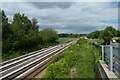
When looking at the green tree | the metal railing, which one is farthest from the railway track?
the green tree

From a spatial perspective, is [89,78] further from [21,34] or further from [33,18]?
[33,18]

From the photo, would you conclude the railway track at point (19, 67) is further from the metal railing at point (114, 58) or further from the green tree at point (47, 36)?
the green tree at point (47, 36)

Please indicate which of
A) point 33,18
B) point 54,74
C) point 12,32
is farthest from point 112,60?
point 33,18

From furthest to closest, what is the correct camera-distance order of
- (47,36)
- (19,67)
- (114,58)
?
1. (47,36)
2. (19,67)
3. (114,58)

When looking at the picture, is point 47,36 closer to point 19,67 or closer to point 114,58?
point 19,67

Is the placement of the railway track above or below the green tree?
below

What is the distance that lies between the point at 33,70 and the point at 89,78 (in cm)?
1159

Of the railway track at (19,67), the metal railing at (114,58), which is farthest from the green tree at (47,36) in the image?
the metal railing at (114,58)

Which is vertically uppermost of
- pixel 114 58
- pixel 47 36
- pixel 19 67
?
pixel 47 36

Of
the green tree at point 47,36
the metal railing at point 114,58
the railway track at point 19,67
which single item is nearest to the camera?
the metal railing at point 114,58

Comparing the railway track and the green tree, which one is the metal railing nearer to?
the railway track

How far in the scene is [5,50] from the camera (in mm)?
41438

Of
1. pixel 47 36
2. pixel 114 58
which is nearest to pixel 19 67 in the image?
pixel 114 58

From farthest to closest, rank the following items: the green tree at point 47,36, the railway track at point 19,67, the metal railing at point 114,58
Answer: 1. the green tree at point 47,36
2. the railway track at point 19,67
3. the metal railing at point 114,58
